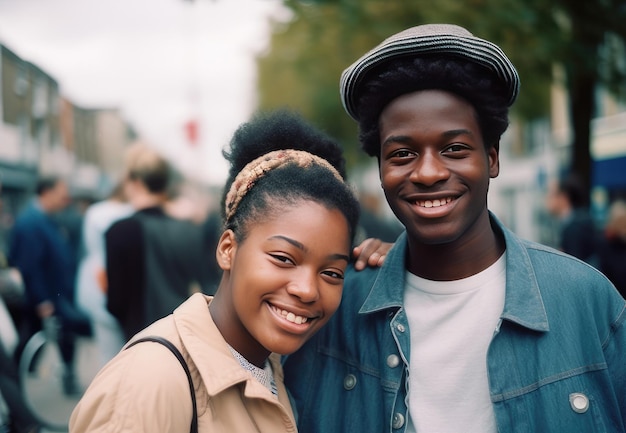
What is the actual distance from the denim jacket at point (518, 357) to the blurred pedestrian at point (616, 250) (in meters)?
4.67

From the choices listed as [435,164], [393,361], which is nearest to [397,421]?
[393,361]

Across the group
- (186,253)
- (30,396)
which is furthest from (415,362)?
(30,396)

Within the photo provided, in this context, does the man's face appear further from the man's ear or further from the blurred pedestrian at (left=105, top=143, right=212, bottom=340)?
the blurred pedestrian at (left=105, top=143, right=212, bottom=340)

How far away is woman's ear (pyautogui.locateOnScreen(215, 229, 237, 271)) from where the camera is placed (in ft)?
6.93

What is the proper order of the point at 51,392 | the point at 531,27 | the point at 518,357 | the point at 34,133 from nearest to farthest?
the point at 518,357, the point at 34,133, the point at 531,27, the point at 51,392

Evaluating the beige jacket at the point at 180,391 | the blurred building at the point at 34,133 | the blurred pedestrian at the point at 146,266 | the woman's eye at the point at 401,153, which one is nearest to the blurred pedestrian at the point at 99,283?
the blurred pedestrian at the point at 146,266

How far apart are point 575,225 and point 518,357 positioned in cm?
535

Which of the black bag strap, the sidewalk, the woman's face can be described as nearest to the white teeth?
the woman's face

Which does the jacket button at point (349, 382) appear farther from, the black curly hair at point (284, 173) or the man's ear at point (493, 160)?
the man's ear at point (493, 160)

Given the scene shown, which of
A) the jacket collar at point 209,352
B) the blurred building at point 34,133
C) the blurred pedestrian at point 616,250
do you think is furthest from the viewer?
the blurred pedestrian at point 616,250

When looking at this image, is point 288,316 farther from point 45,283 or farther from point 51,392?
point 51,392

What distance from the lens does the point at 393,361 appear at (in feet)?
7.16

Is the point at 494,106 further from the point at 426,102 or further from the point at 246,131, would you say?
the point at 246,131

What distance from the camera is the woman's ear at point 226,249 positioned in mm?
2111
